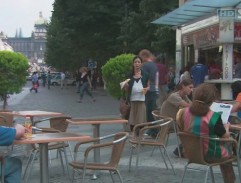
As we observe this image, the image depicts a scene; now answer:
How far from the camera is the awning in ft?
54.9

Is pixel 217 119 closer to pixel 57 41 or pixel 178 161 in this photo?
pixel 178 161

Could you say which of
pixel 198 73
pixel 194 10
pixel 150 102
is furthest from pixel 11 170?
pixel 194 10

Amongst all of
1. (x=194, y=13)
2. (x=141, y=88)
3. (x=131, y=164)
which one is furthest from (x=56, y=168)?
(x=194, y=13)

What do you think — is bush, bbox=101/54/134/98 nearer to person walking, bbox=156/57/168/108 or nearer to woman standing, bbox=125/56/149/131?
woman standing, bbox=125/56/149/131

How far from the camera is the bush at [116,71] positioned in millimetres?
13336

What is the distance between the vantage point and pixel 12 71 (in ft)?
48.3

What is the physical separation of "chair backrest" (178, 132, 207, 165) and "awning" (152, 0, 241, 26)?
423 inches

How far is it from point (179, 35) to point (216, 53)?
4860 mm

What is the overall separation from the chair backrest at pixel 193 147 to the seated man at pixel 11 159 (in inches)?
74.2

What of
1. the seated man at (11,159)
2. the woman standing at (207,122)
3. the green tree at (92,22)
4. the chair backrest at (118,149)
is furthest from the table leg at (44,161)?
the green tree at (92,22)

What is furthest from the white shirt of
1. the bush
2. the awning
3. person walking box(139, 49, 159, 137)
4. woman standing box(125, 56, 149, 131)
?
the awning

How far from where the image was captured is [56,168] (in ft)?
28.9

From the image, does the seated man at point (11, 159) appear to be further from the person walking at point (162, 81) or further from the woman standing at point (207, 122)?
the person walking at point (162, 81)

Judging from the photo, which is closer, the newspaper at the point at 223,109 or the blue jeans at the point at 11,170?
the blue jeans at the point at 11,170
